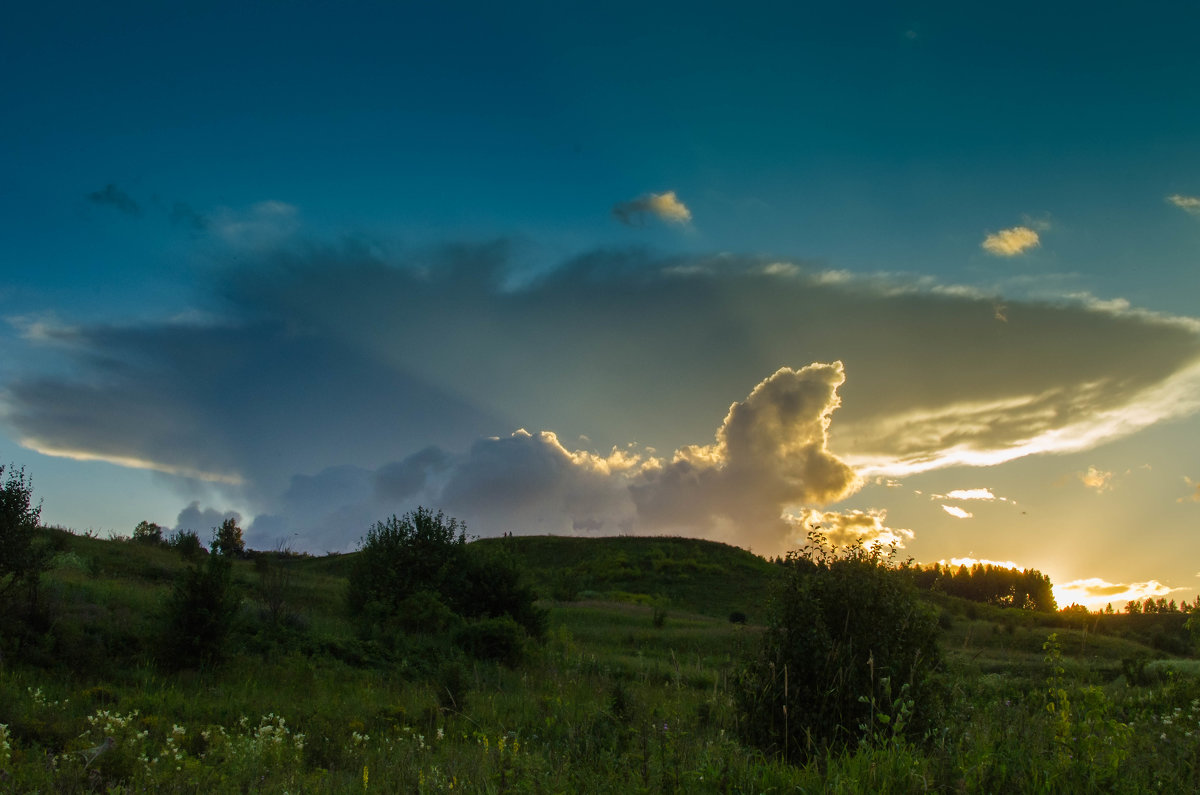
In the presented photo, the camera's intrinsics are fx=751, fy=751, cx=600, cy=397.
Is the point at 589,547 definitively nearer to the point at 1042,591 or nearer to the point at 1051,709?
the point at 1042,591

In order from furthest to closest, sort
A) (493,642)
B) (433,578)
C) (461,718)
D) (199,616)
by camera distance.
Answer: (433,578), (493,642), (199,616), (461,718)

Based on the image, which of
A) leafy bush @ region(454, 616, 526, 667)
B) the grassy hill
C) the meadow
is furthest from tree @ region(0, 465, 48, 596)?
the grassy hill

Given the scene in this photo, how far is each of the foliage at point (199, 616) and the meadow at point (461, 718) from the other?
313mm

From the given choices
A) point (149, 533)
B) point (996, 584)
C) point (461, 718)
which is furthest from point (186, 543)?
point (996, 584)

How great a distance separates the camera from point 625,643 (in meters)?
29.7

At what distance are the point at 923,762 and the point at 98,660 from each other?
48.9 ft

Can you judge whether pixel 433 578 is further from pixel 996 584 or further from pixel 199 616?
pixel 996 584

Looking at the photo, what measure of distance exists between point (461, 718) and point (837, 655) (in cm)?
695

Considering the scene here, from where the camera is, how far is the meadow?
5270 mm

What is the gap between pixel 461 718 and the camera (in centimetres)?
1245

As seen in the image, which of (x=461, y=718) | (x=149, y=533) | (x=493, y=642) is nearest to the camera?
(x=461, y=718)

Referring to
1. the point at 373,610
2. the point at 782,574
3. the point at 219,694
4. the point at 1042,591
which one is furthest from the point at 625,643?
the point at 1042,591

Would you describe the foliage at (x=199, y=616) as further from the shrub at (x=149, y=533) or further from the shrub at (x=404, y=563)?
the shrub at (x=149, y=533)

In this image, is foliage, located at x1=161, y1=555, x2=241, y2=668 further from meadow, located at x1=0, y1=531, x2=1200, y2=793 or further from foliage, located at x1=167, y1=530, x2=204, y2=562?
foliage, located at x1=167, y1=530, x2=204, y2=562
